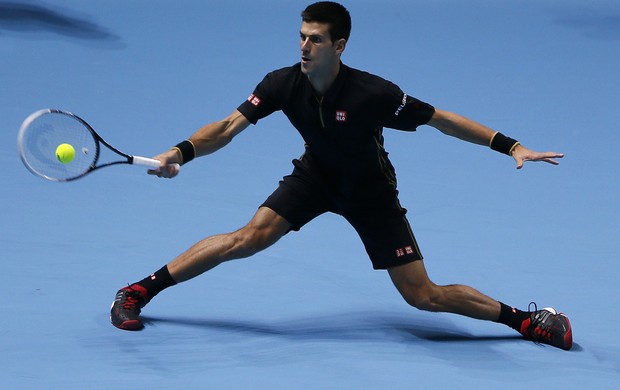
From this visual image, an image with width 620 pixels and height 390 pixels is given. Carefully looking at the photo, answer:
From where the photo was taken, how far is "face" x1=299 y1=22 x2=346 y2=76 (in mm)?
5629

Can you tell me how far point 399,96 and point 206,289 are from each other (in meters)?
1.55

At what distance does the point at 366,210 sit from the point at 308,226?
1508 millimetres

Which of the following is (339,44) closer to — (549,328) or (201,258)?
(201,258)

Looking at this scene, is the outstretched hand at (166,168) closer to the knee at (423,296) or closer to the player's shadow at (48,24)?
the knee at (423,296)

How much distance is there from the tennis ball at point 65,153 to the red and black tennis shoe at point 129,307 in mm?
825

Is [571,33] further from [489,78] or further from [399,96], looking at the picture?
[399,96]

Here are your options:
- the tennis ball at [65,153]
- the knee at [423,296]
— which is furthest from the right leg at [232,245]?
the tennis ball at [65,153]

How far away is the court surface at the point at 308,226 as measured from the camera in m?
5.66

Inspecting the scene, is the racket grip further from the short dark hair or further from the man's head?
the short dark hair

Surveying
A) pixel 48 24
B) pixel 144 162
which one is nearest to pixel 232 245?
pixel 144 162

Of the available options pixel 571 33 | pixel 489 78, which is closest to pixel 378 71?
pixel 489 78

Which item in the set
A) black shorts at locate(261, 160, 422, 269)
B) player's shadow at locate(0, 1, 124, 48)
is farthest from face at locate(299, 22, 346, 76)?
player's shadow at locate(0, 1, 124, 48)

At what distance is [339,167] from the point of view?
5.89 metres

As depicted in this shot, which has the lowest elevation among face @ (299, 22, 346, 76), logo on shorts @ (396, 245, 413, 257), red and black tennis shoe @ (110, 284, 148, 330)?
red and black tennis shoe @ (110, 284, 148, 330)
